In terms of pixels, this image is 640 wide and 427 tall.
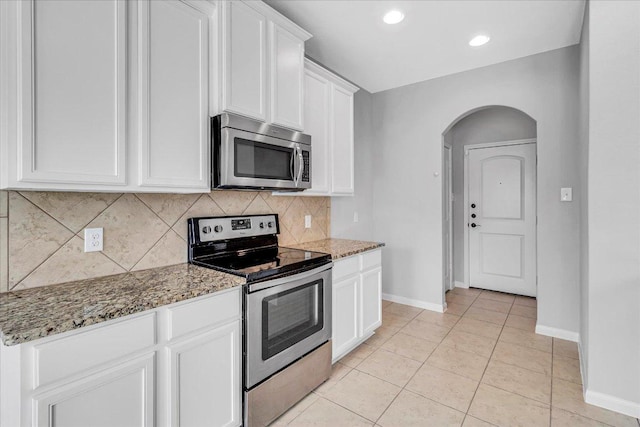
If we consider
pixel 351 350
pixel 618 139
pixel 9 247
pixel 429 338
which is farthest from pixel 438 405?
pixel 9 247

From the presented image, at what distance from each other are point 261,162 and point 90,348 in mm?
1289

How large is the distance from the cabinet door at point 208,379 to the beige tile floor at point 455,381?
419 mm

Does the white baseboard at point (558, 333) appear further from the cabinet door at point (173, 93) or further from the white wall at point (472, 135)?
the cabinet door at point (173, 93)

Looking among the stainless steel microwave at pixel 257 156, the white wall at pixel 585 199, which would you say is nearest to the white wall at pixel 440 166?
the white wall at pixel 585 199

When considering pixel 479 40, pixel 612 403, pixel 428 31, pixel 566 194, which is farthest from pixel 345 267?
pixel 479 40

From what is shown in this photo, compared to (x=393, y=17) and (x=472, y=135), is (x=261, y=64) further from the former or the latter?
(x=472, y=135)

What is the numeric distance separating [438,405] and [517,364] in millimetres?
933

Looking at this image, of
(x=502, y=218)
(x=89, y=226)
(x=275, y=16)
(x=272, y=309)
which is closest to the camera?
(x=89, y=226)

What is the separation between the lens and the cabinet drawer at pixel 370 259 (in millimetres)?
2682

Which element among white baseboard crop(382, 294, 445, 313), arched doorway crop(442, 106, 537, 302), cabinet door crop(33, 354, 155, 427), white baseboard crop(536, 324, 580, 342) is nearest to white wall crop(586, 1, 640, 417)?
white baseboard crop(536, 324, 580, 342)

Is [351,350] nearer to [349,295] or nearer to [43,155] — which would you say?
[349,295]

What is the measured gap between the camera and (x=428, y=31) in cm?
260

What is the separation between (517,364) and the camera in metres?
2.48

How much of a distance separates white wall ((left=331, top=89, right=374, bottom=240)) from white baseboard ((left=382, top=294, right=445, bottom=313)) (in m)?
0.78
